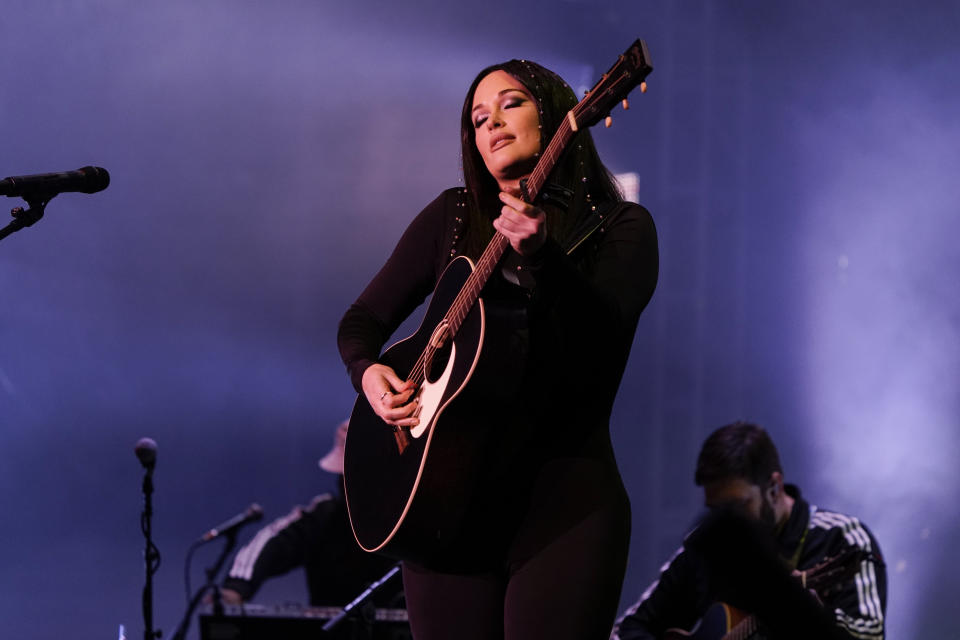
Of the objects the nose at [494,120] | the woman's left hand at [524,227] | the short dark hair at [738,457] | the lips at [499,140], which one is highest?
the nose at [494,120]

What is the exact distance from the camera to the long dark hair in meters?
1.80

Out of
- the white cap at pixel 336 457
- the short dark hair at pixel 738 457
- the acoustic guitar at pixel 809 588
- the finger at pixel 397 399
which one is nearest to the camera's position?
the finger at pixel 397 399

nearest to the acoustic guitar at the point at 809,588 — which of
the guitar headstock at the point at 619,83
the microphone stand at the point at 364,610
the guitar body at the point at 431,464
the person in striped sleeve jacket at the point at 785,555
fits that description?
the person in striped sleeve jacket at the point at 785,555

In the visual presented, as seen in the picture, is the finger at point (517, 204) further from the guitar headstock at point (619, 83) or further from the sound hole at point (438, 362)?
the sound hole at point (438, 362)

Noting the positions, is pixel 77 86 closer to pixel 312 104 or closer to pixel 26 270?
pixel 26 270

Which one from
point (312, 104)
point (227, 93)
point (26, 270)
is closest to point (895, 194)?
point (312, 104)

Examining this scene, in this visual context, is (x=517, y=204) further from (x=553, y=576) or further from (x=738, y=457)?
(x=738, y=457)

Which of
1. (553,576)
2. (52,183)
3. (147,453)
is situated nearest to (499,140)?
(553,576)

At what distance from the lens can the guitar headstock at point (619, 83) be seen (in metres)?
1.58

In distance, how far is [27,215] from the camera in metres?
2.48

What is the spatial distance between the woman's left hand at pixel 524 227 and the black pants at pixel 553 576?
39 cm

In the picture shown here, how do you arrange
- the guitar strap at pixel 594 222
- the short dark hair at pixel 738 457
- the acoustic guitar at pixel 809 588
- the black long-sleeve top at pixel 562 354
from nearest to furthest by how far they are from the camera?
the black long-sleeve top at pixel 562 354 < the guitar strap at pixel 594 222 < the acoustic guitar at pixel 809 588 < the short dark hair at pixel 738 457

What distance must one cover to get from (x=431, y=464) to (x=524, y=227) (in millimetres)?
451

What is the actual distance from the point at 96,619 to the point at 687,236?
4.38 meters
